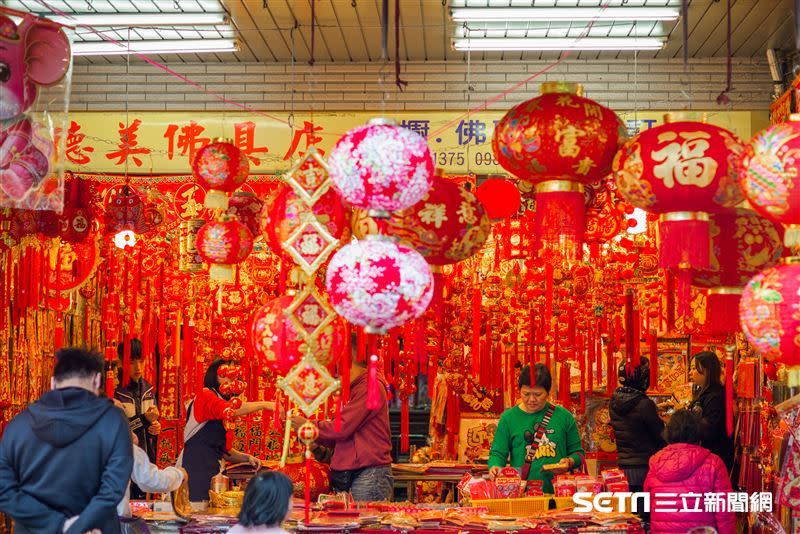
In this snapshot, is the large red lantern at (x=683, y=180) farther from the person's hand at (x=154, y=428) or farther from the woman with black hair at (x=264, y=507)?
the person's hand at (x=154, y=428)

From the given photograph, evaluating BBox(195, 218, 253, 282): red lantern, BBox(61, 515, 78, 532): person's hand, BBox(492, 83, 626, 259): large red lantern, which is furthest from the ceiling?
BBox(61, 515, 78, 532): person's hand

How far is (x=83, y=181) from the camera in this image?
19.4ft

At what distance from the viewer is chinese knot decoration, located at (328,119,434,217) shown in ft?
10.7

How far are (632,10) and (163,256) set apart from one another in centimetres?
368

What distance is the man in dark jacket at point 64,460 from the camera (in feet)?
12.4

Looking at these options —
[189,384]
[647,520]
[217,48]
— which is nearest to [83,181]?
[217,48]

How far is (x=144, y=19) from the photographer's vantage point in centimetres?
642

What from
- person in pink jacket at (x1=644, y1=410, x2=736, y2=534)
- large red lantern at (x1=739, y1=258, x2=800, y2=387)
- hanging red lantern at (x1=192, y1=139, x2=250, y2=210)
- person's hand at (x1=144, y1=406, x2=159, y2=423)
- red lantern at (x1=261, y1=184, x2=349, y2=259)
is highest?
hanging red lantern at (x1=192, y1=139, x2=250, y2=210)

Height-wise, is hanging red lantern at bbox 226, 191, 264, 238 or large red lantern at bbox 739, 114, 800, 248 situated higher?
hanging red lantern at bbox 226, 191, 264, 238

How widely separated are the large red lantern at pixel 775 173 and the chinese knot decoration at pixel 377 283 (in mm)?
1069

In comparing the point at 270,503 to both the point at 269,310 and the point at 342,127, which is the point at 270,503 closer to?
the point at 269,310

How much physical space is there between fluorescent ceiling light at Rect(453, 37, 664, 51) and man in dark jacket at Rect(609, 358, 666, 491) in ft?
6.92

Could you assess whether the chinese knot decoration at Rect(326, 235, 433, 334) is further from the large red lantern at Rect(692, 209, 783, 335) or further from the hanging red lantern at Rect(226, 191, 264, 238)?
the hanging red lantern at Rect(226, 191, 264, 238)

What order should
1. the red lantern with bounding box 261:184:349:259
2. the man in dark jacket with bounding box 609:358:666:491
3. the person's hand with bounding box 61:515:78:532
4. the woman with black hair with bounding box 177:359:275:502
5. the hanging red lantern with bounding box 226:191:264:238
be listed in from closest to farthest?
the person's hand with bounding box 61:515:78:532, the red lantern with bounding box 261:184:349:259, the hanging red lantern with bounding box 226:191:264:238, the woman with black hair with bounding box 177:359:275:502, the man in dark jacket with bounding box 609:358:666:491
